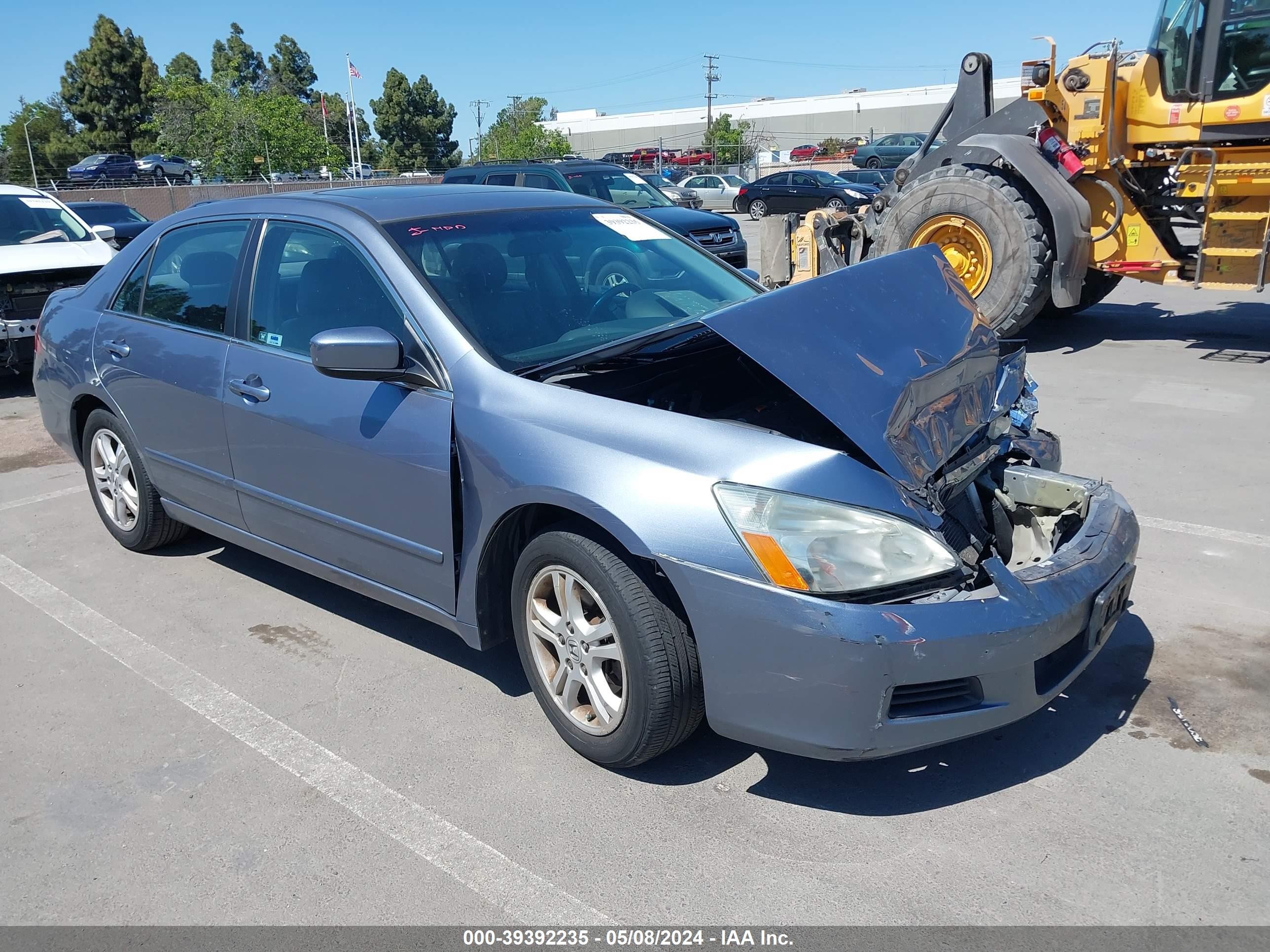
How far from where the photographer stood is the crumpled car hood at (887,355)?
2.84 metres

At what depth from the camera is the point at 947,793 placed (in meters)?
2.98

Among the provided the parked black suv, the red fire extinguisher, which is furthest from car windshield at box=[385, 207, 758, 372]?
the parked black suv

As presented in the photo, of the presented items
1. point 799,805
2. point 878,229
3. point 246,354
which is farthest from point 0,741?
point 878,229

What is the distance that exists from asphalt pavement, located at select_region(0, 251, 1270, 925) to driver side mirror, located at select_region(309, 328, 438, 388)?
1.21 meters

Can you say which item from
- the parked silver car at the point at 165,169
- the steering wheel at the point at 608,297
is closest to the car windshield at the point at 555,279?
the steering wheel at the point at 608,297

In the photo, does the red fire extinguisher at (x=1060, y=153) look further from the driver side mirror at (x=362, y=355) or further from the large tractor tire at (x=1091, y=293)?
the driver side mirror at (x=362, y=355)

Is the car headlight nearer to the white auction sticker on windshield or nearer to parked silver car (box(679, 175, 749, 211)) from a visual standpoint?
the white auction sticker on windshield

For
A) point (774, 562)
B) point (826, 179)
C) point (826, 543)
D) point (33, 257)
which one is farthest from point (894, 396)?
point (826, 179)

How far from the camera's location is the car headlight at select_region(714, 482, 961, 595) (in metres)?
2.60

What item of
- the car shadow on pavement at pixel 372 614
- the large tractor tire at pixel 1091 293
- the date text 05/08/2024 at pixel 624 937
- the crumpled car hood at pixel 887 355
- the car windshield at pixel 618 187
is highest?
the car windshield at pixel 618 187

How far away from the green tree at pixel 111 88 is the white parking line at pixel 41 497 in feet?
205

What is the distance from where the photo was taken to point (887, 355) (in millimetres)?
3117

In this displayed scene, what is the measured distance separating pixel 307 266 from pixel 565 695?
1.99 m

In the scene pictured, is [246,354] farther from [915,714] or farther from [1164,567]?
[1164,567]
